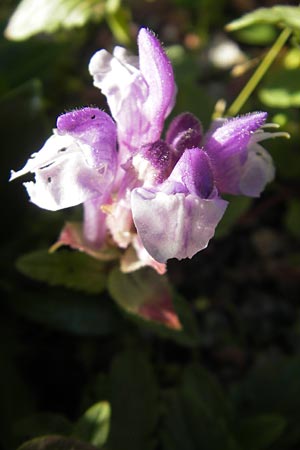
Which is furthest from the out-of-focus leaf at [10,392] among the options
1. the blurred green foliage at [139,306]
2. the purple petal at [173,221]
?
the purple petal at [173,221]

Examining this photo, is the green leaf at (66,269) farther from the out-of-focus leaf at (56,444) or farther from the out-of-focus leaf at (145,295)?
the out-of-focus leaf at (56,444)

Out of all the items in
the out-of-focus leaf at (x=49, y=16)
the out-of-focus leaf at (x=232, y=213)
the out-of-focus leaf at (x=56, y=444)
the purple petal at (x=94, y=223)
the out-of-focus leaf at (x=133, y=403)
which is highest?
the out-of-focus leaf at (x=49, y=16)

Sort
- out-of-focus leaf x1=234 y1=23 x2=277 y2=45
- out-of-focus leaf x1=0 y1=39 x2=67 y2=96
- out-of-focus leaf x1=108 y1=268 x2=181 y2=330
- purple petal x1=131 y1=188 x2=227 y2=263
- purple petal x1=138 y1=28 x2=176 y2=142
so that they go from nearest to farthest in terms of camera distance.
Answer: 1. purple petal x1=131 y1=188 x2=227 y2=263
2. purple petal x1=138 y1=28 x2=176 y2=142
3. out-of-focus leaf x1=108 y1=268 x2=181 y2=330
4. out-of-focus leaf x1=0 y1=39 x2=67 y2=96
5. out-of-focus leaf x1=234 y1=23 x2=277 y2=45

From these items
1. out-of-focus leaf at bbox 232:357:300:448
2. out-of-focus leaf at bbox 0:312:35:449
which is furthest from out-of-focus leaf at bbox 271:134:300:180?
out-of-focus leaf at bbox 0:312:35:449

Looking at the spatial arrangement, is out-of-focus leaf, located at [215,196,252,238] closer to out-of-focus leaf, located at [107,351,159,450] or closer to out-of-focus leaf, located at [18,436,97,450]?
out-of-focus leaf, located at [107,351,159,450]

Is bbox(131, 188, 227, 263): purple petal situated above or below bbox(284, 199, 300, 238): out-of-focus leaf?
above

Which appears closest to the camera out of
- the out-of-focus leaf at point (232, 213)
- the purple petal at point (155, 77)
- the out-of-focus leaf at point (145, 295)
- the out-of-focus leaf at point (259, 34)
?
the purple petal at point (155, 77)

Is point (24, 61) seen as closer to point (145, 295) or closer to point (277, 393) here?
point (145, 295)
